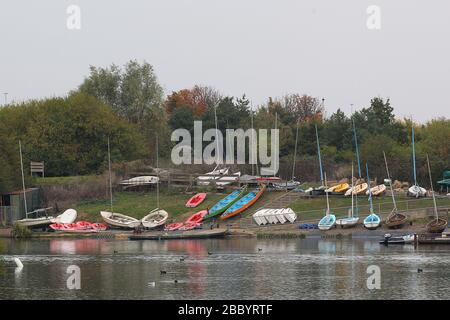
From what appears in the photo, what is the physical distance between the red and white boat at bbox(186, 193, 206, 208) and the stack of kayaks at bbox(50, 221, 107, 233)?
30.0 feet

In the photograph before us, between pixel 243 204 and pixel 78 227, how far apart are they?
16.0 metres

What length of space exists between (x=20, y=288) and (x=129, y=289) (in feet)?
21.0

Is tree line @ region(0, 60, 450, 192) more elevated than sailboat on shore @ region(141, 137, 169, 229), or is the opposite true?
tree line @ region(0, 60, 450, 192)

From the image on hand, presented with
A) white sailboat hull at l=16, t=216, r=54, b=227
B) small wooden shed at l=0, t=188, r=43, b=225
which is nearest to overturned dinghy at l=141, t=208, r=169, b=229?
white sailboat hull at l=16, t=216, r=54, b=227

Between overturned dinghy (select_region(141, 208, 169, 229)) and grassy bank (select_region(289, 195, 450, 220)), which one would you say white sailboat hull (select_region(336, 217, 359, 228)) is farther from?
overturned dinghy (select_region(141, 208, 169, 229))

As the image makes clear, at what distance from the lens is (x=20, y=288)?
55.7 meters

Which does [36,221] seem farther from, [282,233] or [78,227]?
[282,233]

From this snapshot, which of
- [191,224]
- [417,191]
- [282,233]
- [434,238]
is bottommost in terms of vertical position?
[282,233]

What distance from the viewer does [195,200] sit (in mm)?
98000

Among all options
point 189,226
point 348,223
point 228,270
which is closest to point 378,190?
point 348,223

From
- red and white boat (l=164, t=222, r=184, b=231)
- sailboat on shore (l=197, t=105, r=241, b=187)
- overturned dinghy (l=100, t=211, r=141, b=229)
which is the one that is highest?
sailboat on shore (l=197, t=105, r=241, b=187)

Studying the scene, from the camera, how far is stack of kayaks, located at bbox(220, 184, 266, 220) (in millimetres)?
93000

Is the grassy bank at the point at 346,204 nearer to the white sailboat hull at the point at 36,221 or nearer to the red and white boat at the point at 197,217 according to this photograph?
the red and white boat at the point at 197,217
